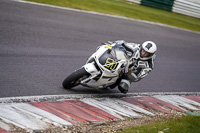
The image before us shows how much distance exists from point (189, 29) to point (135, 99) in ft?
42.1

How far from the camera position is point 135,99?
699 cm

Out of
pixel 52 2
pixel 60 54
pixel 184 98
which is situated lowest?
pixel 184 98

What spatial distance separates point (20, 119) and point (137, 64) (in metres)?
3.04

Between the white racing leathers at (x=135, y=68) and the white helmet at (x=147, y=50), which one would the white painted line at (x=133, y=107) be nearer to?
the white racing leathers at (x=135, y=68)

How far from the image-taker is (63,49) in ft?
29.3

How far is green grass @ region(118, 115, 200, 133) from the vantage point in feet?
16.1

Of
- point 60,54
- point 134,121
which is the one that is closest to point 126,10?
point 60,54

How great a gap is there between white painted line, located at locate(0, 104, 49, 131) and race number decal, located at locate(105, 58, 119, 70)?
6.92ft

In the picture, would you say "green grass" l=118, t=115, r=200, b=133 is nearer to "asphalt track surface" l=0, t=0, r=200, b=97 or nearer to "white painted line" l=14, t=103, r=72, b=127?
"white painted line" l=14, t=103, r=72, b=127

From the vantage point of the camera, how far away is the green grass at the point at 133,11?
1489 cm

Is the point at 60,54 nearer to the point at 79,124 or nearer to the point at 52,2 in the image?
the point at 79,124

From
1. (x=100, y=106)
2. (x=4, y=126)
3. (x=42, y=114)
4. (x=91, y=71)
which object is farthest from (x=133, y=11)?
(x=4, y=126)

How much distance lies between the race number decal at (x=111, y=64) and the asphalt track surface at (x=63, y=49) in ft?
2.47

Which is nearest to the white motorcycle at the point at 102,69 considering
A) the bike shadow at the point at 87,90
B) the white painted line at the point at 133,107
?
the bike shadow at the point at 87,90
